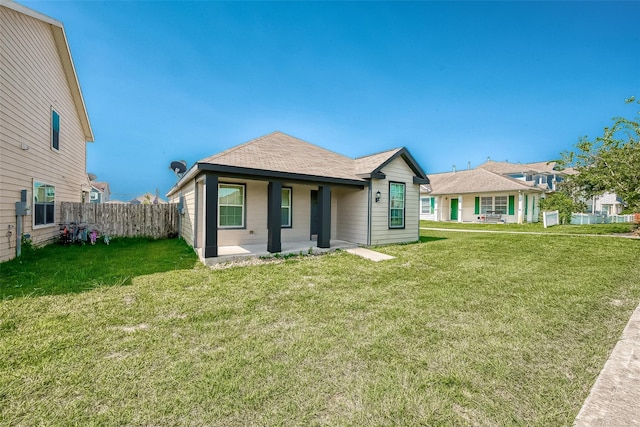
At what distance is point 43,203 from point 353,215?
10.4 m

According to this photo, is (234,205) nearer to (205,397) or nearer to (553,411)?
(205,397)

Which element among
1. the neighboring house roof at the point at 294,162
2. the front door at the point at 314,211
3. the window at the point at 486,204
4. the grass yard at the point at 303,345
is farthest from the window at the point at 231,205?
the window at the point at 486,204

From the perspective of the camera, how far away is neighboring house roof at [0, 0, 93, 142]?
7.16m

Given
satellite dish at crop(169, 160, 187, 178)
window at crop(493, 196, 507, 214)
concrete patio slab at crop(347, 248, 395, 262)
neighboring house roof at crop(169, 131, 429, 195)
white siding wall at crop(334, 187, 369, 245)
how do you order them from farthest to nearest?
window at crop(493, 196, 507, 214), satellite dish at crop(169, 160, 187, 178), white siding wall at crop(334, 187, 369, 245), concrete patio slab at crop(347, 248, 395, 262), neighboring house roof at crop(169, 131, 429, 195)

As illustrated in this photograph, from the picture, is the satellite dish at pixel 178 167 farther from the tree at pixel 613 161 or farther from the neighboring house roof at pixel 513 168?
the neighboring house roof at pixel 513 168

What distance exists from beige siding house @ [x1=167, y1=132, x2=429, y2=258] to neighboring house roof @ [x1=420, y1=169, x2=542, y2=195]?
44.1ft

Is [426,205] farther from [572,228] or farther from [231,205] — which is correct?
[231,205]

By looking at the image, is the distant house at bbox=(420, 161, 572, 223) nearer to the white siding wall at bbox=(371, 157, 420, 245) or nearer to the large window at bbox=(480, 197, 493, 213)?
the large window at bbox=(480, 197, 493, 213)

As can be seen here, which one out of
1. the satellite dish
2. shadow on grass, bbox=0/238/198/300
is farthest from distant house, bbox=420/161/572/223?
shadow on grass, bbox=0/238/198/300

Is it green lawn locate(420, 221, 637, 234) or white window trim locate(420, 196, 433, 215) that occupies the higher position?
white window trim locate(420, 196, 433, 215)

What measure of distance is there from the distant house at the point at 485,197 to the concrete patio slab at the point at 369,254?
16798 mm

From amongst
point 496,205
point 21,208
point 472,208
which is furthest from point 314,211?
point 496,205

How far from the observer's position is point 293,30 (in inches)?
505

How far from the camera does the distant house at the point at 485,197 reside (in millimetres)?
20500
